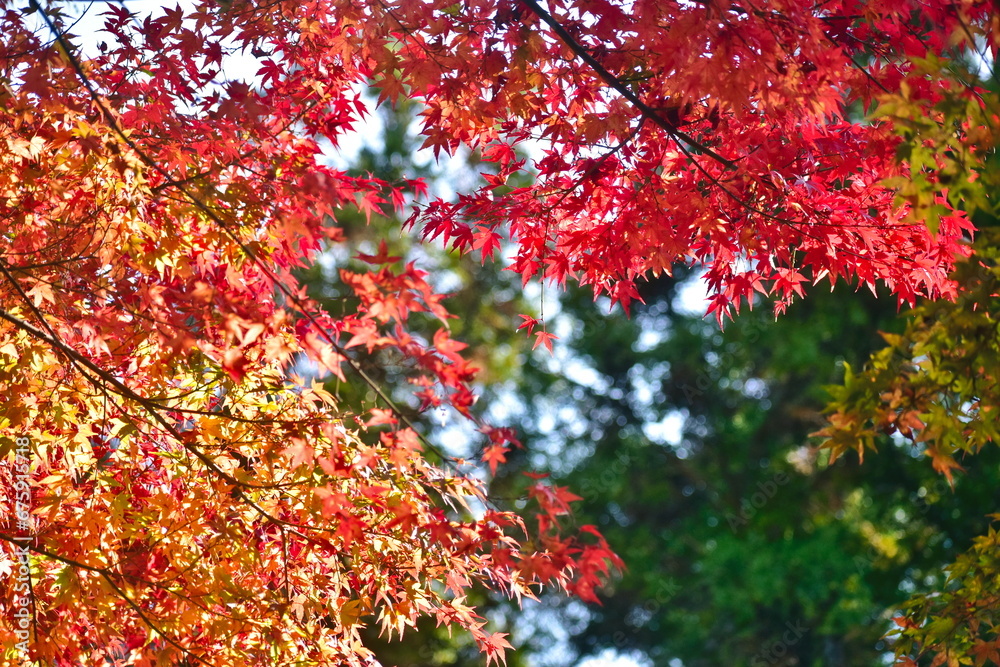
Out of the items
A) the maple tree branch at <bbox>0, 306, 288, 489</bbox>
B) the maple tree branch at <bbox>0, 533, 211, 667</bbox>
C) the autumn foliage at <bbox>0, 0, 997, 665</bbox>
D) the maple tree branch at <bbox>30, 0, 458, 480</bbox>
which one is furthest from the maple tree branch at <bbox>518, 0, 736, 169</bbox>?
the maple tree branch at <bbox>0, 533, 211, 667</bbox>

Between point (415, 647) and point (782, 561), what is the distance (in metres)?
5.76

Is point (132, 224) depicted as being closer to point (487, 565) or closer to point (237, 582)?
point (237, 582)

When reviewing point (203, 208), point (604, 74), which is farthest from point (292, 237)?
point (604, 74)

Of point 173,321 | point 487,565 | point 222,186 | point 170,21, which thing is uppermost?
point 170,21

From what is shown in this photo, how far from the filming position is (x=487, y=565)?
9.63 ft

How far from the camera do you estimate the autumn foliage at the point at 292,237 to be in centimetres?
245

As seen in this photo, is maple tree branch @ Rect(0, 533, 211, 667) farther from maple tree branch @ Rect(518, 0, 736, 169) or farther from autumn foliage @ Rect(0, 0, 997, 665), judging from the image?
maple tree branch @ Rect(518, 0, 736, 169)

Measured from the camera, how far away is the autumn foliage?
2.45 m

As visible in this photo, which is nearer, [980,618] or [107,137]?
[107,137]

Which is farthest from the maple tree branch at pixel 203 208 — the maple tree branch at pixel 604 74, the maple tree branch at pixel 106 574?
the maple tree branch at pixel 604 74

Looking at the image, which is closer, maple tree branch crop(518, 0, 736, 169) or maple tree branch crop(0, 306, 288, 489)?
maple tree branch crop(0, 306, 288, 489)

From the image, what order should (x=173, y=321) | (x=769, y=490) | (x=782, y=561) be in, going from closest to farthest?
(x=173, y=321)
(x=782, y=561)
(x=769, y=490)

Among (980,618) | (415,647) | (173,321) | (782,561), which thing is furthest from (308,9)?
(415,647)

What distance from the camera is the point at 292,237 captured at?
2893mm
